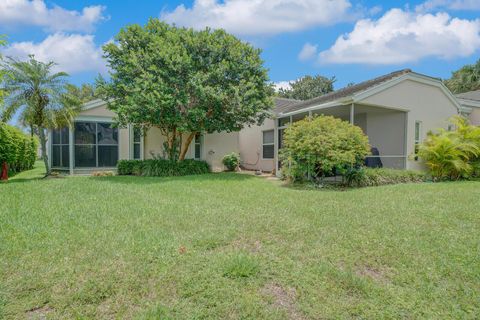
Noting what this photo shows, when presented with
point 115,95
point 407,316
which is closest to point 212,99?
point 115,95

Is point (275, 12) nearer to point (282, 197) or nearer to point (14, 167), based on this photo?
point (282, 197)

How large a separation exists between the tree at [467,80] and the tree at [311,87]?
12482mm

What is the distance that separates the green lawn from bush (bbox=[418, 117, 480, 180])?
5.48 meters

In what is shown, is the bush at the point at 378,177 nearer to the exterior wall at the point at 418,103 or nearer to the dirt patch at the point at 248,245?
the exterior wall at the point at 418,103

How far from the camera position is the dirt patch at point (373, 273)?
346cm

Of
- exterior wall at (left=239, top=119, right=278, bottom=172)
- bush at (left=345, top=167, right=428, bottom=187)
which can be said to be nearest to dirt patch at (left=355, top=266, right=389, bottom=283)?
bush at (left=345, top=167, right=428, bottom=187)

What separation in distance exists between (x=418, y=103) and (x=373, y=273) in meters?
11.6

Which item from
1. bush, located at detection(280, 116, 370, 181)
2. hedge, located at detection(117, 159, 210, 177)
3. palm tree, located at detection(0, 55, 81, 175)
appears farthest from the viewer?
hedge, located at detection(117, 159, 210, 177)

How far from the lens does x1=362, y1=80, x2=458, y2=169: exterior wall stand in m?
12.0

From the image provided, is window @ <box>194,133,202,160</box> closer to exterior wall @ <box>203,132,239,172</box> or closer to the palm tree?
exterior wall @ <box>203,132,239,172</box>

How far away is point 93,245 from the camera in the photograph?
4137mm

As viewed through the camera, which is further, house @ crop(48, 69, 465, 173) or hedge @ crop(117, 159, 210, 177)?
hedge @ crop(117, 159, 210, 177)

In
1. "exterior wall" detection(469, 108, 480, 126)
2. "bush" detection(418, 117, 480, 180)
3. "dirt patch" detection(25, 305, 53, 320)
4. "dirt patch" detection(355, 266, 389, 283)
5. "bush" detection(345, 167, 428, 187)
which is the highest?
"exterior wall" detection(469, 108, 480, 126)

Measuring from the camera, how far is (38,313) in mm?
2742
